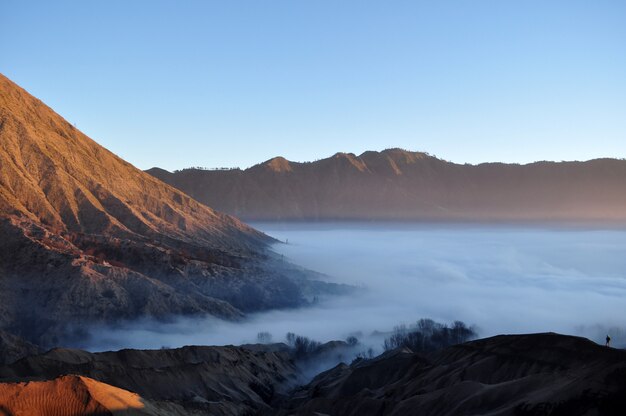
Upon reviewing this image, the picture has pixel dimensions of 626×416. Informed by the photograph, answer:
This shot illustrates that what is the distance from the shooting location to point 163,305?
151 meters

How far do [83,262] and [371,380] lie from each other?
80.1 meters

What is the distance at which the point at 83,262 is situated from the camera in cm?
14762

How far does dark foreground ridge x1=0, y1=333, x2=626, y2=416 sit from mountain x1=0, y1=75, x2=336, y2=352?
30978 millimetres

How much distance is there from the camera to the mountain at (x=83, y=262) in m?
139

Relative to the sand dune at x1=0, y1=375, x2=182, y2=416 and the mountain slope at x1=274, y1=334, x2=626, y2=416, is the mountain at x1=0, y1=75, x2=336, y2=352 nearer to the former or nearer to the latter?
the mountain slope at x1=274, y1=334, x2=626, y2=416

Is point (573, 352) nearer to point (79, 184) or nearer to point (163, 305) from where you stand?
point (163, 305)

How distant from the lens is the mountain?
139 meters

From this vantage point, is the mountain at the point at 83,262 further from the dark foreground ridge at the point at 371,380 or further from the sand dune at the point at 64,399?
the sand dune at the point at 64,399

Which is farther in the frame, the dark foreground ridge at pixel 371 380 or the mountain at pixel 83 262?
the mountain at pixel 83 262

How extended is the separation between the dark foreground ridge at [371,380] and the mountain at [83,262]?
30978 mm

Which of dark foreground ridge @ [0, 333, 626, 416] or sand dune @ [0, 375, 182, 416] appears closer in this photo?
sand dune @ [0, 375, 182, 416]

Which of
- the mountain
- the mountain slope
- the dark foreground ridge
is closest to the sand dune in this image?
the dark foreground ridge

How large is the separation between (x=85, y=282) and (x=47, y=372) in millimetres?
62380

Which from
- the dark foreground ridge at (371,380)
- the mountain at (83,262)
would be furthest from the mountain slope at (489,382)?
the mountain at (83,262)
